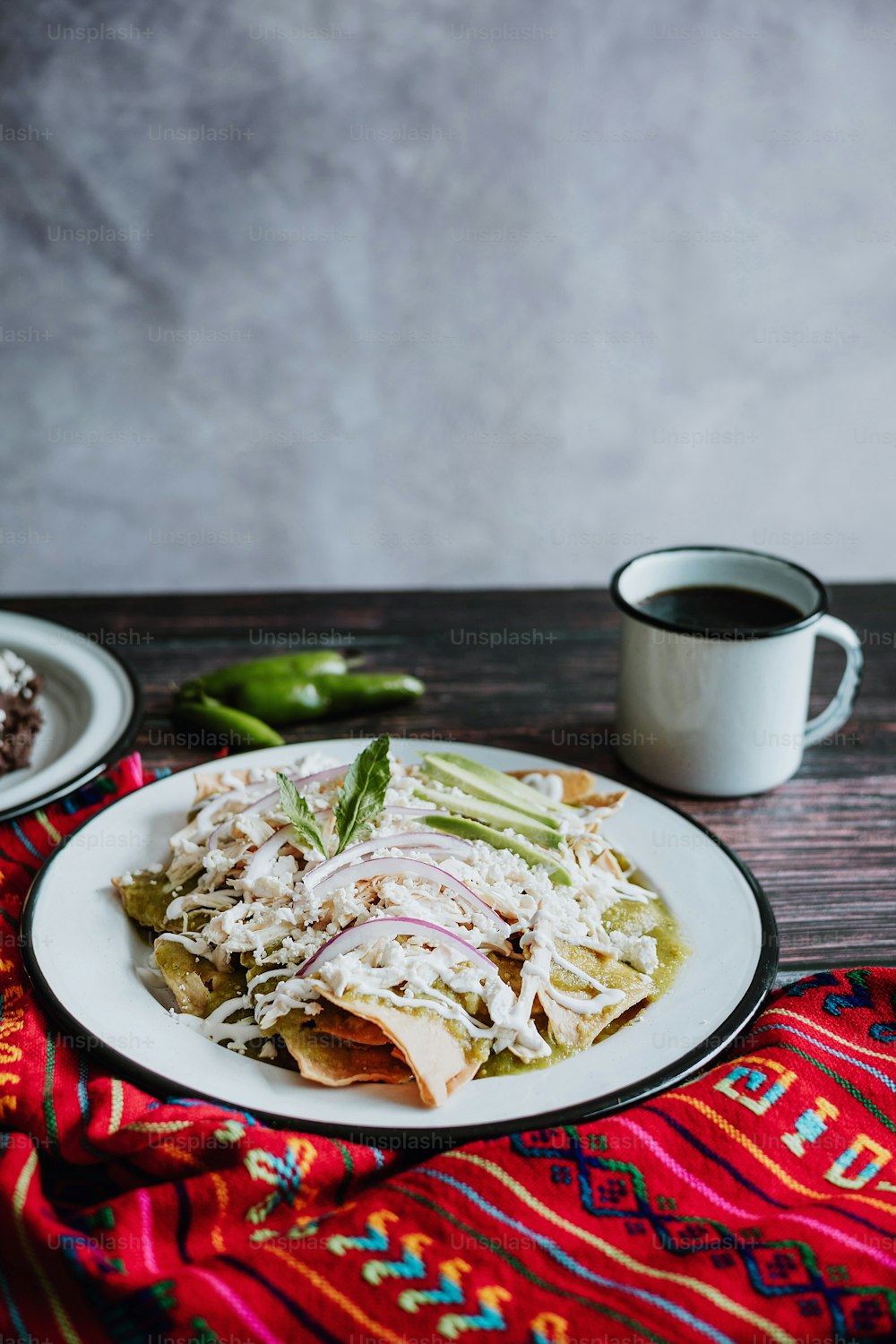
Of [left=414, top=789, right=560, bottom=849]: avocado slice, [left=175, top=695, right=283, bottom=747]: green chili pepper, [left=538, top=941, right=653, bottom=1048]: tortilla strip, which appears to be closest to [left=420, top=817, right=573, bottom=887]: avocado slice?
[left=414, top=789, right=560, bottom=849]: avocado slice

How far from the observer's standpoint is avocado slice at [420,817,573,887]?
161 centimetres

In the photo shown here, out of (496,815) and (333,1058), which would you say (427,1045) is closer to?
(333,1058)

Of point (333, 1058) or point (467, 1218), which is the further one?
point (333, 1058)

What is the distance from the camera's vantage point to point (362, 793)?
1.60 m

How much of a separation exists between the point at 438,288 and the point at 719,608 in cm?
267

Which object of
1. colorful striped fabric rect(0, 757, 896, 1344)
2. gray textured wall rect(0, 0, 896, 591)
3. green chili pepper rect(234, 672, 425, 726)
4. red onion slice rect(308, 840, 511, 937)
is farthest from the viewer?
gray textured wall rect(0, 0, 896, 591)

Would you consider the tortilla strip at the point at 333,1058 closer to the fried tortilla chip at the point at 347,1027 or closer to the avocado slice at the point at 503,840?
the fried tortilla chip at the point at 347,1027

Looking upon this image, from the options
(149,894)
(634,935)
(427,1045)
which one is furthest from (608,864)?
(149,894)

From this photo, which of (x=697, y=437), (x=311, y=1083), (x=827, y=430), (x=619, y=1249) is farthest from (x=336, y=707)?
(x=827, y=430)

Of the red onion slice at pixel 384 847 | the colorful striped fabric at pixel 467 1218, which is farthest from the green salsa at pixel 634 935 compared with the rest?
the red onion slice at pixel 384 847

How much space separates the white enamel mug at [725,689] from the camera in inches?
79.0

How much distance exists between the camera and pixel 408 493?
189 inches

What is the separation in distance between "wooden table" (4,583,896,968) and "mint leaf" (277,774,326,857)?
55cm

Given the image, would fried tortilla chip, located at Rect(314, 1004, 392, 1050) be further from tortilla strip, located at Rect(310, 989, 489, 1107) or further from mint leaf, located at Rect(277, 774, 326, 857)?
mint leaf, located at Rect(277, 774, 326, 857)
